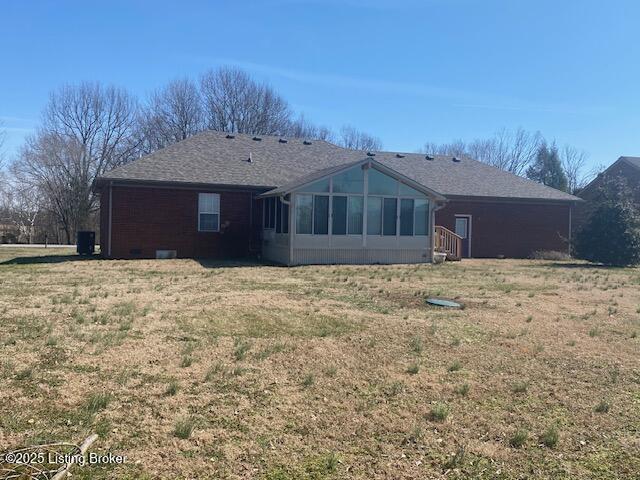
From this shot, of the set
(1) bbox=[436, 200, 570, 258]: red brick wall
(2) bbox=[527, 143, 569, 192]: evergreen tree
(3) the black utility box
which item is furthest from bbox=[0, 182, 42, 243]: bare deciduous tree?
(2) bbox=[527, 143, 569, 192]: evergreen tree

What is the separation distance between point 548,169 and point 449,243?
34311mm

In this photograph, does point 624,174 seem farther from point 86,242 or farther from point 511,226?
point 86,242

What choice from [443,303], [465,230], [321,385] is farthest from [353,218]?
[321,385]

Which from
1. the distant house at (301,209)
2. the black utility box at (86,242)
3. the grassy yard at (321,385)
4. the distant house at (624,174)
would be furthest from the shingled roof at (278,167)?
the distant house at (624,174)

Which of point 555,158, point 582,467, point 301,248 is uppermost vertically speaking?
point 555,158

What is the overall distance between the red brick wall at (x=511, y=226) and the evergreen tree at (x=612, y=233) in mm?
1738

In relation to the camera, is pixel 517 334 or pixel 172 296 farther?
pixel 172 296

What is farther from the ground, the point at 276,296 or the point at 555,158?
the point at 555,158

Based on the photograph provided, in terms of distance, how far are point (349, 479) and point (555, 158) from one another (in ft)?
177

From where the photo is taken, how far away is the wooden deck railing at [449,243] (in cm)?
2225

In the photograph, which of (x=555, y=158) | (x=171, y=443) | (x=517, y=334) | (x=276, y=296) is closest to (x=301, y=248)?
(x=276, y=296)

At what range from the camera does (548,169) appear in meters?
52.0

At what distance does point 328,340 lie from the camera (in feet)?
23.5

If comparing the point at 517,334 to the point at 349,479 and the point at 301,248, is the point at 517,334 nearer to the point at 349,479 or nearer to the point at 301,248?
the point at 349,479
